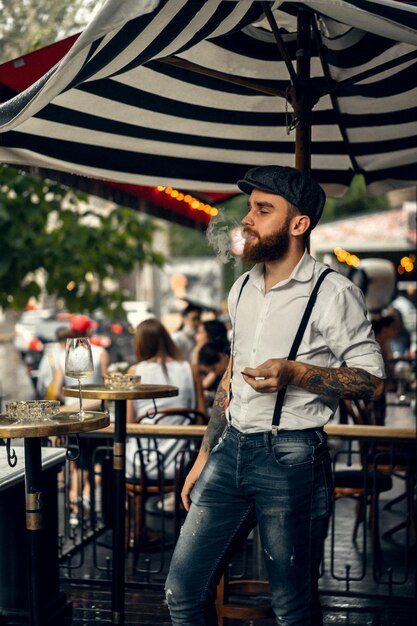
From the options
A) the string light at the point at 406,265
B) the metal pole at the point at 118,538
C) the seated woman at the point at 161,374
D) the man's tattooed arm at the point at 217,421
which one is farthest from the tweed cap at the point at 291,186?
the string light at the point at 406,265

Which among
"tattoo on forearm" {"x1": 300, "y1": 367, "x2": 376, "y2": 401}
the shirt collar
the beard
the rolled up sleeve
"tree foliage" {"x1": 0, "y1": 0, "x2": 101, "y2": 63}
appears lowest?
"tattoo on forearm" {"x1": 300, "y1": 367, "x2": 376, "y2": 401}

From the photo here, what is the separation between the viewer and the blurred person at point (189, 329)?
1185cm

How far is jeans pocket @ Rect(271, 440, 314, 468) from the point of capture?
3.07 meters

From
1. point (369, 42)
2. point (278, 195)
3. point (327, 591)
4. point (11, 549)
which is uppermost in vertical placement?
point (369, 42)

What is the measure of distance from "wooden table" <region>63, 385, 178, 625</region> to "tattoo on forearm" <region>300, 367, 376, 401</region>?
3.96 ft

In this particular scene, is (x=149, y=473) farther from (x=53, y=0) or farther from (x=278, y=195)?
(x=53, y=0)

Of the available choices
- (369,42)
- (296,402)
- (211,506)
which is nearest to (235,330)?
(296,402)

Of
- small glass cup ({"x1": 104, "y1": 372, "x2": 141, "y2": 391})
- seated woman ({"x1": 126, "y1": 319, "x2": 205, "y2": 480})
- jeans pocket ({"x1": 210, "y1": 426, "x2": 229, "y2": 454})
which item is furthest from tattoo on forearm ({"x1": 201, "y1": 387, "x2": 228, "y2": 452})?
seated woman ({"x1": 126, "y1": 319, "x2": 205, "y2": 480})

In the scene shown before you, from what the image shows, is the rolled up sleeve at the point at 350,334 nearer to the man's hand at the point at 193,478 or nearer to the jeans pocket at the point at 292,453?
the jeans pocket at the point at 292,453

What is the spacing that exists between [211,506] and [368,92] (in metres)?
2.47

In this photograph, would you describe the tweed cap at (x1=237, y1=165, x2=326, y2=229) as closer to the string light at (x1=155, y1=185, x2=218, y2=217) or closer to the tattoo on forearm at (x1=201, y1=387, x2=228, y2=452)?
the tattoo on forearm at (x1=201, y1=387, x2=228, y2=452)

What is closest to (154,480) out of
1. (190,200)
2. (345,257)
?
(190,200)

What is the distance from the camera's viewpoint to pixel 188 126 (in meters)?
5.13

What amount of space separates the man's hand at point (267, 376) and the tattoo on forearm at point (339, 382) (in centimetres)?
12
